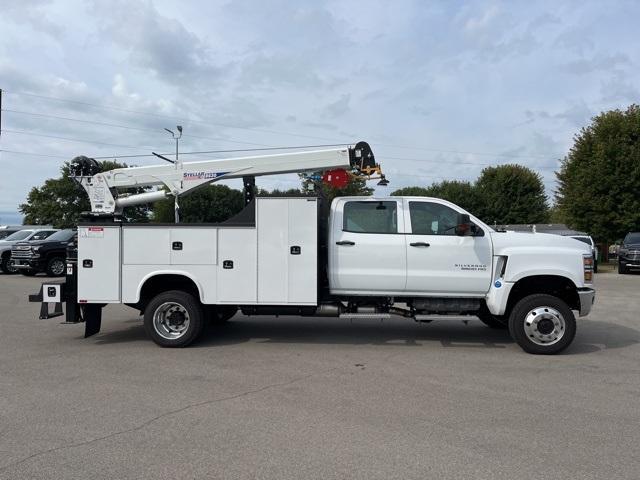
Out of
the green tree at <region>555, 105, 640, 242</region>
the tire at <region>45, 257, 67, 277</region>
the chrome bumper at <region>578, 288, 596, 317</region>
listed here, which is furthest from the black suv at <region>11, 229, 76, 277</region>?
the green tree at <region>555, 105, 640, 242</region>

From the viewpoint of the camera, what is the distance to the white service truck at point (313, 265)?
7.80 m

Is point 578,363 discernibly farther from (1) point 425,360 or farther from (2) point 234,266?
(2) point 234,266

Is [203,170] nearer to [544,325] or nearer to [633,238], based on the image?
[544,325]

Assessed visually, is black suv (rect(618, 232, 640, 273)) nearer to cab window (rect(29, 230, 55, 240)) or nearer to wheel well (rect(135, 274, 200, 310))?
wheel well (rect(135, 274, 200, 310))

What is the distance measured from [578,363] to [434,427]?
3.42m

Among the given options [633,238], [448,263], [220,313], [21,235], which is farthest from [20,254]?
[633,238]

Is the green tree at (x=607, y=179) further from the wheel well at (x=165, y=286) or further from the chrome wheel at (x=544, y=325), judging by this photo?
the wheel well at (x=165, y=286)

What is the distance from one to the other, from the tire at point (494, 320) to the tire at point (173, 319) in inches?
170

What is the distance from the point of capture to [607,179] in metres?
34.4

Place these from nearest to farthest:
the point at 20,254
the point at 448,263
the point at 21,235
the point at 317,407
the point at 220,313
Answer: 1. the point at 317,407
2. the point at 448,263
3. the point at 220,313
4. the point at 20,254
5. the point at 21,235

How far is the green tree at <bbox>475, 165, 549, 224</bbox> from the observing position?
5228 centimetres

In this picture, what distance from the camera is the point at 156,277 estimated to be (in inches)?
318

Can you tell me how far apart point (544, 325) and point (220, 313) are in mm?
5118

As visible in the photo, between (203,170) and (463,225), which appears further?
(203,170)
